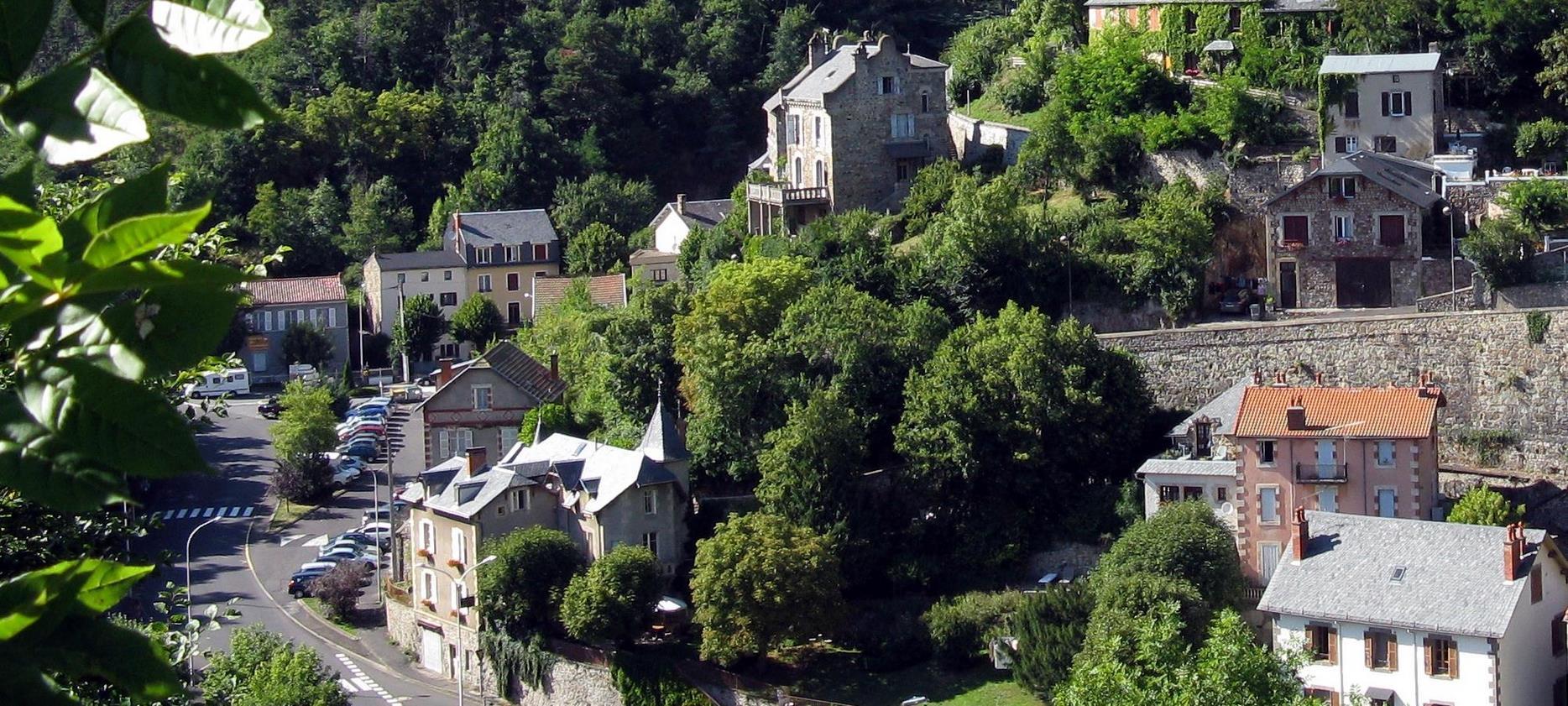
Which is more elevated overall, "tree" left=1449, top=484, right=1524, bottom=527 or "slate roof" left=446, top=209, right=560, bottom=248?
"slate roof" left=446, top=209, right=560, bottom=248

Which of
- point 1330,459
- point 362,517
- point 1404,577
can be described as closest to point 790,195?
point 362,517

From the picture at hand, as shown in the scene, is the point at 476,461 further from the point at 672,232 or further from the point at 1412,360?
the point at 1412,360

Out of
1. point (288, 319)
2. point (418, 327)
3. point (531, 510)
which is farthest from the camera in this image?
point (288, 319)

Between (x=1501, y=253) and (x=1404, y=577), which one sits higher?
(x=1501, y=253)

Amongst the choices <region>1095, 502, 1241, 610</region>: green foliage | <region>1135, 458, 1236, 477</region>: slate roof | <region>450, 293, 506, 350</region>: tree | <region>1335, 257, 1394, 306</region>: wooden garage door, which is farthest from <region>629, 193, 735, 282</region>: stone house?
<region>1095, 502, 1241, 610</region>: green foliage

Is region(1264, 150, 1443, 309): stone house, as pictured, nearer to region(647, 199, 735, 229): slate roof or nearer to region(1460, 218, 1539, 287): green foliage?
region(1460, 218, 1539, 287): green foliage

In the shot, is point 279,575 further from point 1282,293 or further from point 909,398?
point 1282,293
